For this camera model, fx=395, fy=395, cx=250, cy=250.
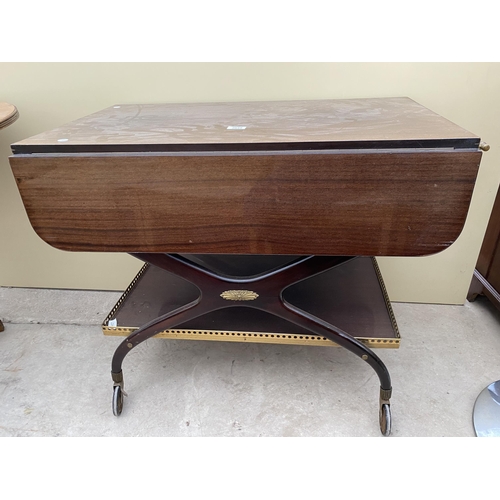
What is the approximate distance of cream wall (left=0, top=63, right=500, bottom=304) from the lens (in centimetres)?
140

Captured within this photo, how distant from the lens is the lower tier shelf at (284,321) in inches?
49.1

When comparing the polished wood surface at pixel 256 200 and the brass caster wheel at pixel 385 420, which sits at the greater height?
the polished wood surface at pixel 256 200

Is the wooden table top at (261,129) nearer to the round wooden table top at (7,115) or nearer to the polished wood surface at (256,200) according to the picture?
the polished wood surface at (256,200)

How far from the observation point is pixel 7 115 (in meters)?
1.31

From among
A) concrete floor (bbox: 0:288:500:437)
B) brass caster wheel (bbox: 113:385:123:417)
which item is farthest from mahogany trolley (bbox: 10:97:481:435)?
brass caster wheel (bbox: 113:385:123:417)

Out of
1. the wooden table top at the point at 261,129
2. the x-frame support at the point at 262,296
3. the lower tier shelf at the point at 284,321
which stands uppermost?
the wooden table top at the point at 261,129

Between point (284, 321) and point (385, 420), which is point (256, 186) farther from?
point (385, 420)

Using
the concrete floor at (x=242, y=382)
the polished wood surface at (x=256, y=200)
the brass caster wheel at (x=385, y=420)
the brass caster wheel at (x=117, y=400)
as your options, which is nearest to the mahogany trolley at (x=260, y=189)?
the polished wood surface at (x=256, y=200)

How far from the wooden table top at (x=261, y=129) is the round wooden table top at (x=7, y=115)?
288 millimetres

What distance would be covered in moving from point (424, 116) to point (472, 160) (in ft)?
0.95

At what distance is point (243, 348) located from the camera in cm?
160

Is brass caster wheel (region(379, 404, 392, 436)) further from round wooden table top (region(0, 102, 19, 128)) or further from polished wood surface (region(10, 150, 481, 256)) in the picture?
round wooden table top (region(0, 102, 19, 128))

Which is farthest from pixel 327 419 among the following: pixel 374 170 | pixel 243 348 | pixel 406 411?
pixel 374 170

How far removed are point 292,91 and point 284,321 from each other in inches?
32.9
